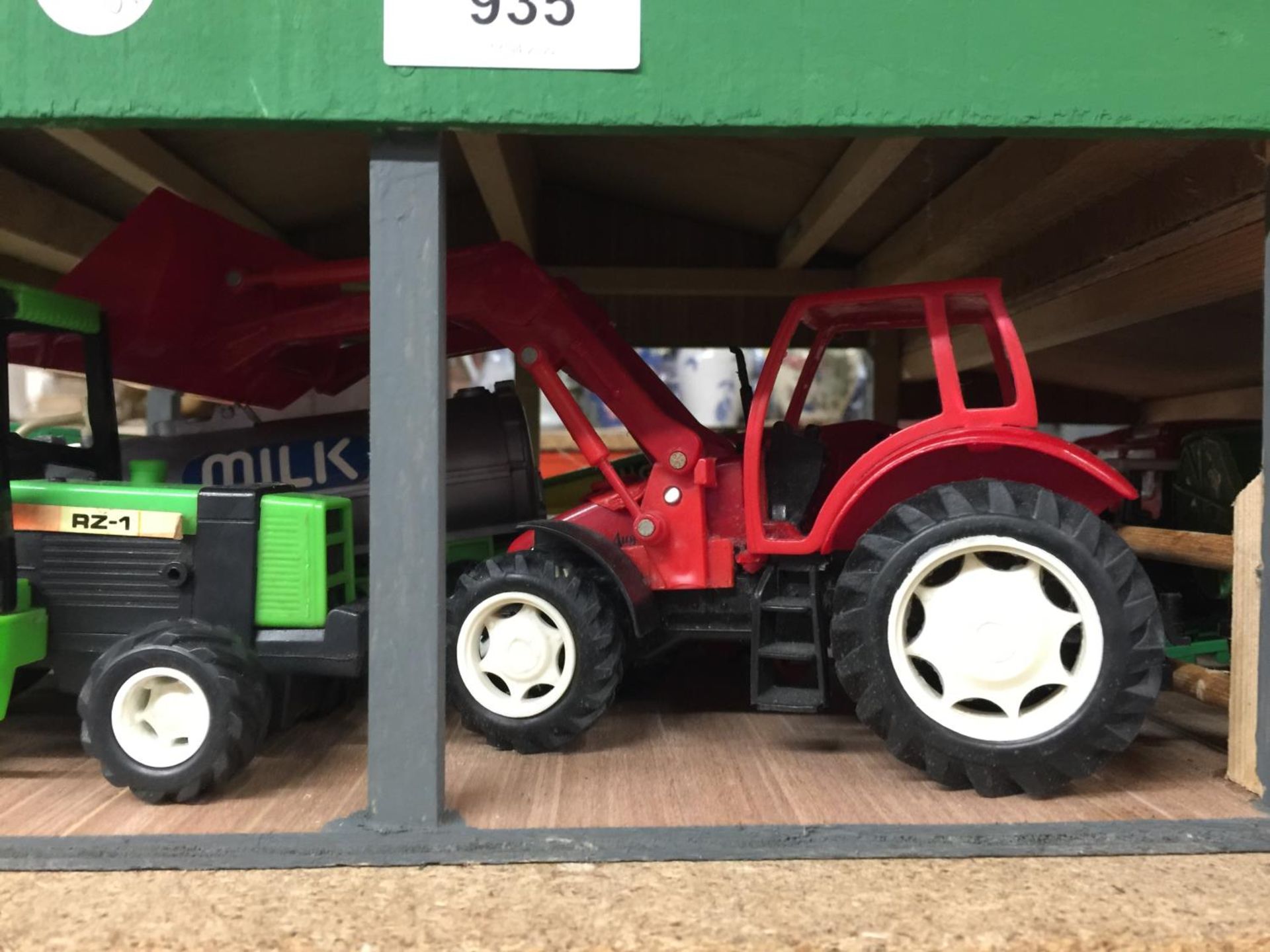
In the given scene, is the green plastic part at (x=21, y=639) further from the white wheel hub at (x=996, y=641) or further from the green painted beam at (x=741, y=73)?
the white wheel hub at (x=996, y=641)

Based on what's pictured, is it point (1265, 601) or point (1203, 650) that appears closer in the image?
point (1265, 601)

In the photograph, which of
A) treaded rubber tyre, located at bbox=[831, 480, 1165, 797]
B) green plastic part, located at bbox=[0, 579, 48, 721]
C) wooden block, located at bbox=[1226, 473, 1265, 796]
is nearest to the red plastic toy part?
treaded rubber tyre, located at bbox=[831, 480, 1165, 797]

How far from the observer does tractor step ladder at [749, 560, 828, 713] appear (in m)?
2.46

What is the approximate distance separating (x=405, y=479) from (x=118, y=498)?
40.6 inches

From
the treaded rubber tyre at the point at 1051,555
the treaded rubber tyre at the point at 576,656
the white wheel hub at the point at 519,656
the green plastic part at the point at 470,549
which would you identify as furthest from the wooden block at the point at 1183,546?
the green plastic part at the point at 470,549

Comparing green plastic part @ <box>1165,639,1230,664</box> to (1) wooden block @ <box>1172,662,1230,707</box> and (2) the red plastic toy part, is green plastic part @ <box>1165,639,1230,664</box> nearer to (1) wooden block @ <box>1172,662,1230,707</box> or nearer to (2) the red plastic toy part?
(1) wooden block @ <box>1172,662,1230,707</box>

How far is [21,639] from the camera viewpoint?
2.31m

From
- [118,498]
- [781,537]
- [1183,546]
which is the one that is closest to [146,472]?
[118,498]

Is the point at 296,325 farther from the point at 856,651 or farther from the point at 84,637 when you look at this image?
the point at 856,651

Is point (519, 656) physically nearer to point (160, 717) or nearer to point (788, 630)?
point (788, 630)

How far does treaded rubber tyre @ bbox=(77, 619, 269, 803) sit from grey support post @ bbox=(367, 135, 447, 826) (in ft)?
1.36

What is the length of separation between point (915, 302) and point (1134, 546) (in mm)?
1156

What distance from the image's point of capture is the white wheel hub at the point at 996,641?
2.17m

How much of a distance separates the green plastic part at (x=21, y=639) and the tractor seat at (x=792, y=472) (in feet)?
6.61
